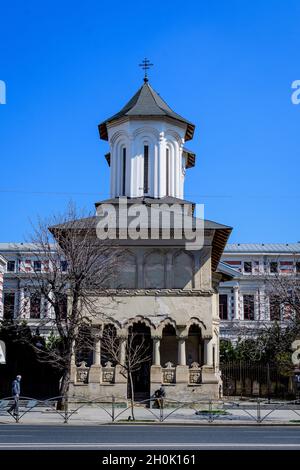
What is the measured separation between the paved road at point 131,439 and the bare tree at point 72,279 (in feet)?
31.0

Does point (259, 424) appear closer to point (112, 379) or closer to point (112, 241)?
point (112, 379)

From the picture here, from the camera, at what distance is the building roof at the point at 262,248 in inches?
3351

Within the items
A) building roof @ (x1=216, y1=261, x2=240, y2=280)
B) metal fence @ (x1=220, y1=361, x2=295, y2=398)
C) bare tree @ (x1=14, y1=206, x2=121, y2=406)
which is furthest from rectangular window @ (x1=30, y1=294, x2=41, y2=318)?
building roof @ (x1=216, y1=261, x2=240, y2=280)

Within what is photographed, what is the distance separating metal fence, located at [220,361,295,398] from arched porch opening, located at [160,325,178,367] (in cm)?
779

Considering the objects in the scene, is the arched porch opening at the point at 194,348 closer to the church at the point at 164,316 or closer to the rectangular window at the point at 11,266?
the church at the point at 164,316

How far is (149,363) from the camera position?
39.6m

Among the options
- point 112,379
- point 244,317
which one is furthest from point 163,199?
point 244,317

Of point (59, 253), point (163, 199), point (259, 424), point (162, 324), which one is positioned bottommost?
point (259, 424)

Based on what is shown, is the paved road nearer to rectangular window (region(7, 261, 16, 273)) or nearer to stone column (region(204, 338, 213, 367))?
stone column (region(204, 338, 213, 367))

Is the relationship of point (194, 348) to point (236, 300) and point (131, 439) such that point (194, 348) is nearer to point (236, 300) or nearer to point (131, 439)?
point (131, 439)

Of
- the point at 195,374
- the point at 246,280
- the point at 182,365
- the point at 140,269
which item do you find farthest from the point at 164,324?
the point at 246,280

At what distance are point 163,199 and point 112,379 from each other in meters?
12.6

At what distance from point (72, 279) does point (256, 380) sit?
60.5 feet
